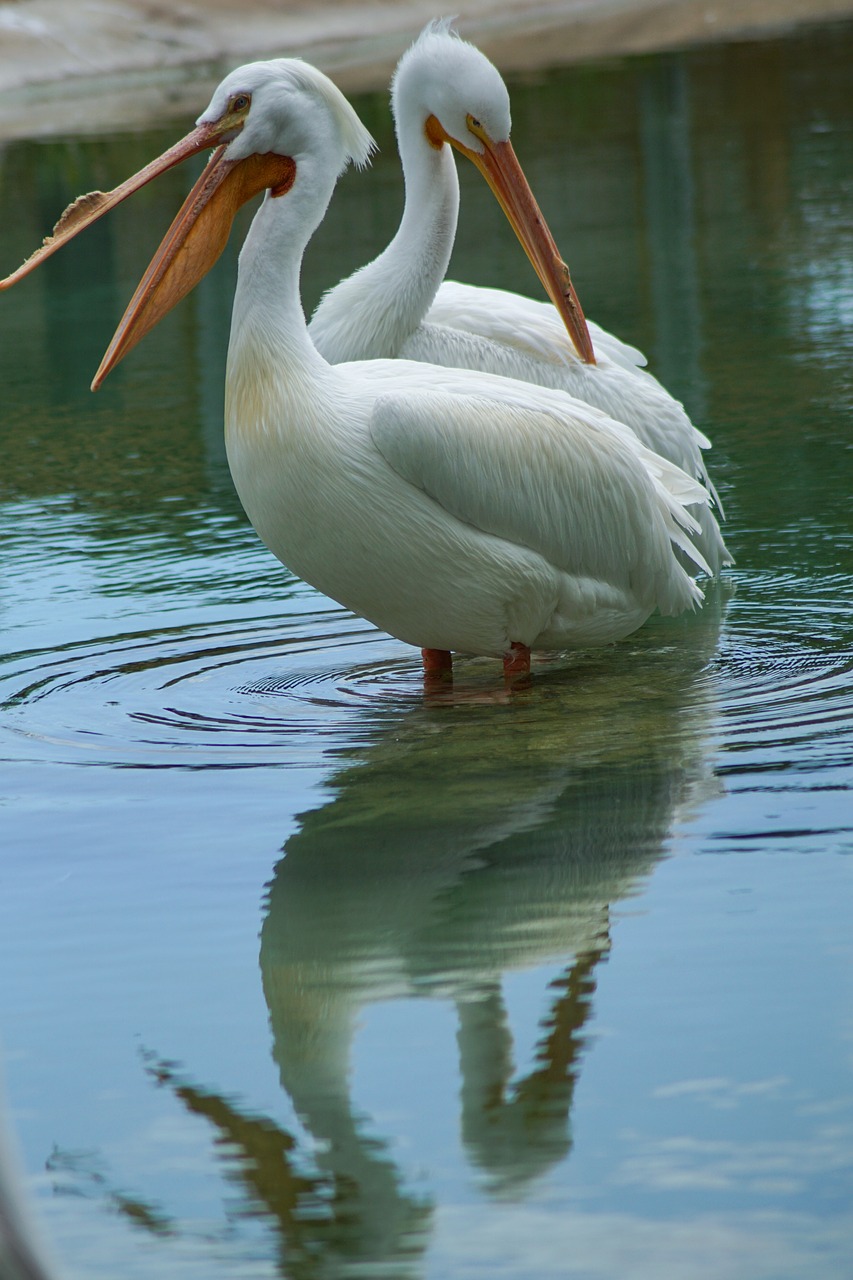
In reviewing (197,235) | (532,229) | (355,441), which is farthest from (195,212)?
(532,229)

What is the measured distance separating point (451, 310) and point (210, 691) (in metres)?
1.37

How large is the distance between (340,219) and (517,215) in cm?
649

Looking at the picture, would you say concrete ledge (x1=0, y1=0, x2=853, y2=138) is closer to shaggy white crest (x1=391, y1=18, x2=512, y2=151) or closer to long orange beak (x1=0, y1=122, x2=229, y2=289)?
shaggy white crest (x1=391, y1=18, x2=512, y2=151)

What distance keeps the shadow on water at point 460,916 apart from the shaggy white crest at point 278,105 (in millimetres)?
1110

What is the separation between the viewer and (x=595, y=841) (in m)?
2.91

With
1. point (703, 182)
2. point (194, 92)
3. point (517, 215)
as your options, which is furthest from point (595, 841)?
point (194, 92)

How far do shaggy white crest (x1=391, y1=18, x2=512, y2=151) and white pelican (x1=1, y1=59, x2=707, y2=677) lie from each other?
0.63m

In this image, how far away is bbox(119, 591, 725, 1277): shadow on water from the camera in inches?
78.2

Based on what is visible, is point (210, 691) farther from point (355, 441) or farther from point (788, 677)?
point (788, 677)

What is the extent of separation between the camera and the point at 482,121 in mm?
4328

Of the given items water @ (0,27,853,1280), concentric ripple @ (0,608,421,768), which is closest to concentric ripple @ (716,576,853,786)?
water @ (0,27,853,1280)

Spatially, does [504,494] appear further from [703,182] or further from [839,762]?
[703,182]

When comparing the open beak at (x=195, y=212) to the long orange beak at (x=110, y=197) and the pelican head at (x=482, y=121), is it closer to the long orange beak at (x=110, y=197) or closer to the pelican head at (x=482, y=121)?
the long orange beak at (x=110, y=197)

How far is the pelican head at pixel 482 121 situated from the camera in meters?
4.26
